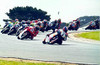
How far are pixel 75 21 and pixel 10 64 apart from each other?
47650mm

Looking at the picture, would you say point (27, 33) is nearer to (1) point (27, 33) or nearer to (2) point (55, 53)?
(1) point (27, 33)

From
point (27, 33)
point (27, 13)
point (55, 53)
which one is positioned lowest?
point (55, 53)

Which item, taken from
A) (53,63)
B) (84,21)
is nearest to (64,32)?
(53,63)

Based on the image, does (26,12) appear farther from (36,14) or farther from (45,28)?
(45,28)

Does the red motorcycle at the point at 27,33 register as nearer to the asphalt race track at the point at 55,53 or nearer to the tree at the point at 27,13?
the asphalt race track at the point at 55,53

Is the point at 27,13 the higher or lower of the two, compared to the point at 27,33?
higher

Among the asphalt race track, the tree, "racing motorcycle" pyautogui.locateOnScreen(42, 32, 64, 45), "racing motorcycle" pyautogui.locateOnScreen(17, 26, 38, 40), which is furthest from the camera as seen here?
the tree

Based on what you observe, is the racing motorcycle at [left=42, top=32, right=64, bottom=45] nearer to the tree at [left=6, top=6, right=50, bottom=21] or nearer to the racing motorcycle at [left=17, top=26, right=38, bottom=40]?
the racing motorcycle at [left=17, top=26, right=38, bottom=40]

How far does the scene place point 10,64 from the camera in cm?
1016

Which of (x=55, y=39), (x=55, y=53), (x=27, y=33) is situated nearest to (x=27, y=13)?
(x=27, y=33)

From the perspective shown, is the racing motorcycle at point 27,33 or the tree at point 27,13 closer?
the racing motorcycle at point 27,33

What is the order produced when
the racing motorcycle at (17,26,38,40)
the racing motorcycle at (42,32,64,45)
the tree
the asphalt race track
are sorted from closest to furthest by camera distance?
the asphalt race track < the racing motorcycle at (42,32,64,45) < the racing motorcycle at (17,26,38,40) < the tree

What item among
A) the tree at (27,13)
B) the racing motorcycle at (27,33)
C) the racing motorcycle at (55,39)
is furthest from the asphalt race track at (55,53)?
the tree at (27,13)

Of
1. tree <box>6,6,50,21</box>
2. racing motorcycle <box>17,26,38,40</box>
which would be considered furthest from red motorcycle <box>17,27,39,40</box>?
tree <box>6,6,50,21</box>
